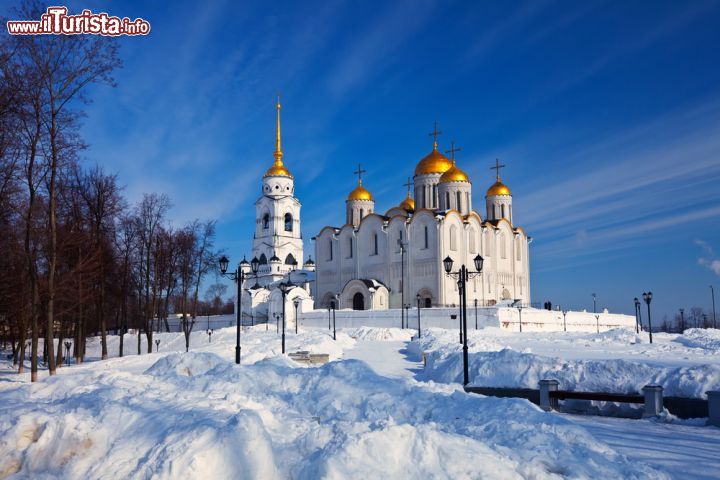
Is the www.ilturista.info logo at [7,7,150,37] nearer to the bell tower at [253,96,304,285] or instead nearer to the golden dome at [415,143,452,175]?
the golden dome at [415,143,452,175]

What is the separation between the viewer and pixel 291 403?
434 inches

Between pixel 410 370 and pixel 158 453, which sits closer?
pixel 158 453

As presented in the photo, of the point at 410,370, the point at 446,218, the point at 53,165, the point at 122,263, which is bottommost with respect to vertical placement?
the point at 410,370

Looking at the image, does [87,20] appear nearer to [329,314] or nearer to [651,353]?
[651,353]

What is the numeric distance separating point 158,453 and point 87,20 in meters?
15.4

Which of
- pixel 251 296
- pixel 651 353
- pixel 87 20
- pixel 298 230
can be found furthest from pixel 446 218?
pixel 87 20

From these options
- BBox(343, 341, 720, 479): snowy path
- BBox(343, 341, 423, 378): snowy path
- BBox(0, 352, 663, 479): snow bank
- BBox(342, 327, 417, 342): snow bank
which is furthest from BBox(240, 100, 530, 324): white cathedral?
BBox(0, 352, 663, 479): snow bank

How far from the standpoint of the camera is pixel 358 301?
54.4 metres

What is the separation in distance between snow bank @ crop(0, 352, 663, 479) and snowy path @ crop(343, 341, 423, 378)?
814 centimetres

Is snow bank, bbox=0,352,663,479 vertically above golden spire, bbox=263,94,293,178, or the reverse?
golden spire, bbox=263,94,293,178

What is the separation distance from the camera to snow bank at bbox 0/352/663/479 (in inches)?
258

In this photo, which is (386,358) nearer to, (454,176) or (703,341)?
(703,341)

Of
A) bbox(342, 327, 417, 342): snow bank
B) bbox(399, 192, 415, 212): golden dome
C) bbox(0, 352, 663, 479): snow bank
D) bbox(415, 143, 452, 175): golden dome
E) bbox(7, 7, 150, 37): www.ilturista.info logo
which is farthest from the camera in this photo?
bbox(399, 192, 415, 212): golden dome

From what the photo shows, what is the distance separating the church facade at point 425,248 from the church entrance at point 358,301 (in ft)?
0.23
